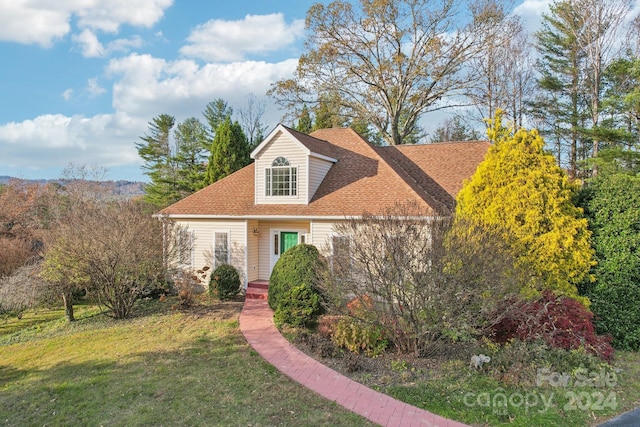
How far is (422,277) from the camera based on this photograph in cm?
715

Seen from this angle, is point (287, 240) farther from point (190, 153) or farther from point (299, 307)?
point (190, 153)

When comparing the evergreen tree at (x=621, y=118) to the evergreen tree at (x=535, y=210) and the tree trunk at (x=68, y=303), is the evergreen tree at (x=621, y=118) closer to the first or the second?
the evergreen tree at (x=535, y=210)

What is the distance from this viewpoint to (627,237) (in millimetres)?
8938

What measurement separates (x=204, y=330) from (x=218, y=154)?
15.5 meters

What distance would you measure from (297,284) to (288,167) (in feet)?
18.2

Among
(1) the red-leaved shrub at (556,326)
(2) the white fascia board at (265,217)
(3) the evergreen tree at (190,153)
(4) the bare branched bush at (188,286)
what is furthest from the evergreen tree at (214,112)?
(1) the red-leaved shrub at (556,326)

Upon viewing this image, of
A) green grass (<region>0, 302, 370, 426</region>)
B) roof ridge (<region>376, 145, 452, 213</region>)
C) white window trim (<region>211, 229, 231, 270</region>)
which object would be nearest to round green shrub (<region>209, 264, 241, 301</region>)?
white window trim (<region>211, 229, 231, 270</region>)

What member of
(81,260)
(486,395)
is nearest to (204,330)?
(81,260)

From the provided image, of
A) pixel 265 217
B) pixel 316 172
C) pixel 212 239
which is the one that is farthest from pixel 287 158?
pixel 212 239

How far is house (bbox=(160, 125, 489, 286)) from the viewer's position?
1357cm

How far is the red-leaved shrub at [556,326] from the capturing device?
299 inches

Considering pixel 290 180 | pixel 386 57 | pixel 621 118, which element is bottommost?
pixel 290 180

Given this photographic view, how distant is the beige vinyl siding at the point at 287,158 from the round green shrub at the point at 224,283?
314 centimetres

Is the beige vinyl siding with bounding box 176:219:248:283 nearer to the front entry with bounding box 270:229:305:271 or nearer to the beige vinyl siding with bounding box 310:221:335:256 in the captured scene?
the front entry with bounding box 270:229:305:271
